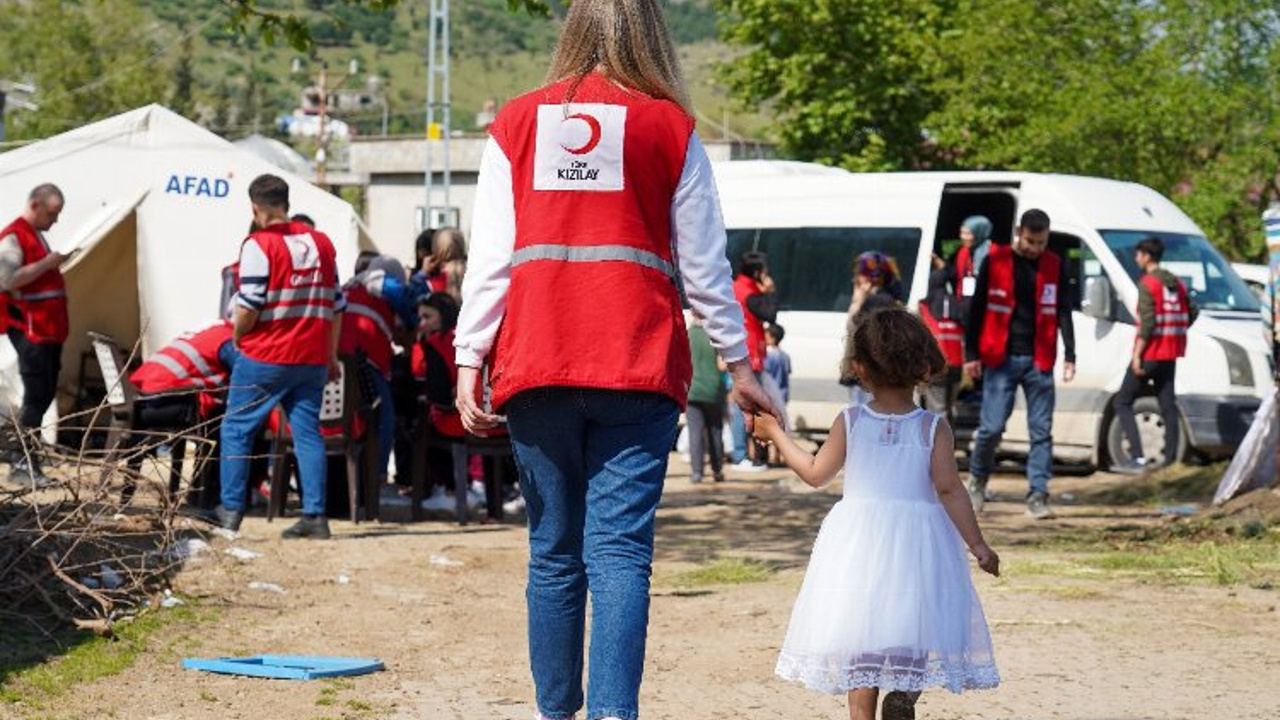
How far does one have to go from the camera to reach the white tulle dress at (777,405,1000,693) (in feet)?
19.0

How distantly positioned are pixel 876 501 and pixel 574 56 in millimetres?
1428

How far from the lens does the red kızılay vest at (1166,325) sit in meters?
16.9

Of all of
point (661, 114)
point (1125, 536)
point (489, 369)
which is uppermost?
point (661, 114)

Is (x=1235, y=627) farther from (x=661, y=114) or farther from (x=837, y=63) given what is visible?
(x=837, y=63)

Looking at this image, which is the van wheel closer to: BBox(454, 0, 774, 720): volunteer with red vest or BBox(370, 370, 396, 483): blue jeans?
BBox(370, 370, 396, 483): blue jeans

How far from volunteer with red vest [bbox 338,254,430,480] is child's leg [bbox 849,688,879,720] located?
6923 mm

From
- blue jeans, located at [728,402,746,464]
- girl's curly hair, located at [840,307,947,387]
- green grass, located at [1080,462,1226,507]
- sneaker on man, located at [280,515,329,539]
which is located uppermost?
girl's curly hair, located at [840,307,947,387]

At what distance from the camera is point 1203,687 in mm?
7340

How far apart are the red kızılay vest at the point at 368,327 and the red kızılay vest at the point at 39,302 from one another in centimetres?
221

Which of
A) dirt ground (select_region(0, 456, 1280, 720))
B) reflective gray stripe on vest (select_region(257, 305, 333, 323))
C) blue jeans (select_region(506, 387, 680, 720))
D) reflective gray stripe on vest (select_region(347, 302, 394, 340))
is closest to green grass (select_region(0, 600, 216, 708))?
dirt ground (select_region(0, 456, 1280, 720))

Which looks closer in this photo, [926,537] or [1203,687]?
[926,537]

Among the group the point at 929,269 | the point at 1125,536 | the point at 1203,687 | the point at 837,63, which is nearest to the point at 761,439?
the point at 1203,687

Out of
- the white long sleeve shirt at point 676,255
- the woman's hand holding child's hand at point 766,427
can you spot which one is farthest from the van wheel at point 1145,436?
the white long sleeve shirt at point 676,255

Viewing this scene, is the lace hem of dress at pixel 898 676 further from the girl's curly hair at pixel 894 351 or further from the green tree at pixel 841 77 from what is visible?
the green tree at pixel 841 77
